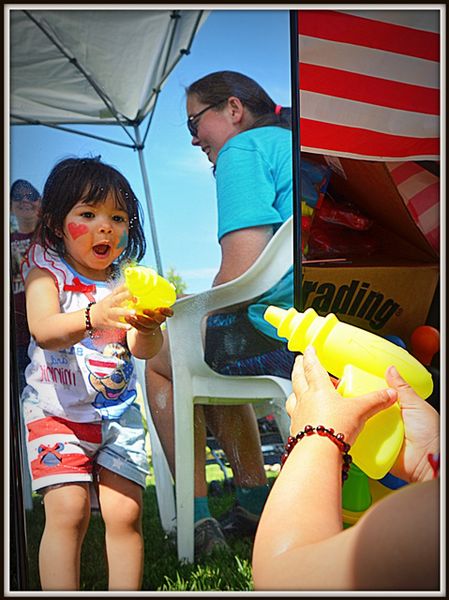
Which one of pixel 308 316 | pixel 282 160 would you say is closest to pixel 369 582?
pixel 308 316

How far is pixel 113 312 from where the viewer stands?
1.25 metres

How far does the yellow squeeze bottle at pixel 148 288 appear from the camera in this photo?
4.08 ft

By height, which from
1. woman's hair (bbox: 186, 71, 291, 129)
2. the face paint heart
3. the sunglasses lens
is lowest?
the face paint heart

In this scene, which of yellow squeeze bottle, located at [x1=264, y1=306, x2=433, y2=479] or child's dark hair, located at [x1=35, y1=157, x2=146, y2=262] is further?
child's dark hair, located at [x1=35, y1=157, x2=146, y2=262]

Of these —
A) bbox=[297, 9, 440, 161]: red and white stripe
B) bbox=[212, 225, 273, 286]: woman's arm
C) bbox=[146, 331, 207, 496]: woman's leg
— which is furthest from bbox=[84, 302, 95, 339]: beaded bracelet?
bbox=[297, 9, 440, 161]: red and white stripe

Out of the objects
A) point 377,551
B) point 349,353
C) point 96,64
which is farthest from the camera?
point 96,64

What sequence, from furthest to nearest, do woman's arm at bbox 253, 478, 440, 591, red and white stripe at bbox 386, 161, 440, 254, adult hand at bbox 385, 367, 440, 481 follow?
red and white stripe at bbox 386, 161, 440, 254 → adult hand at bbox 385, 367, 440, 481 → woman's arm at bbox 253, 478, 440, 591

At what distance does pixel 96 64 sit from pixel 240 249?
1.23 ft

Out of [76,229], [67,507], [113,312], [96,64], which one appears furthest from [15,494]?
[96,64]

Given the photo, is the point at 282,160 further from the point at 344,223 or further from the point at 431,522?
the point at 431,522

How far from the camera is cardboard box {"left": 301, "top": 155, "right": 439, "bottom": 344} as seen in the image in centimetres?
136

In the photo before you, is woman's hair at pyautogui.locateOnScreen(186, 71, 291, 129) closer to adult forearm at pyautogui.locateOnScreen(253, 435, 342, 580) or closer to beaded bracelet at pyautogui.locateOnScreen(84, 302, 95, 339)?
beaded bracelet at pyautogui.locateOnScreen(84, 302, 95, 339)

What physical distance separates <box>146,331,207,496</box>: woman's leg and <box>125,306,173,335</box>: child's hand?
4 centimetres

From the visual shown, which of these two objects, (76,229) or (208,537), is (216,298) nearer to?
(76,229)
